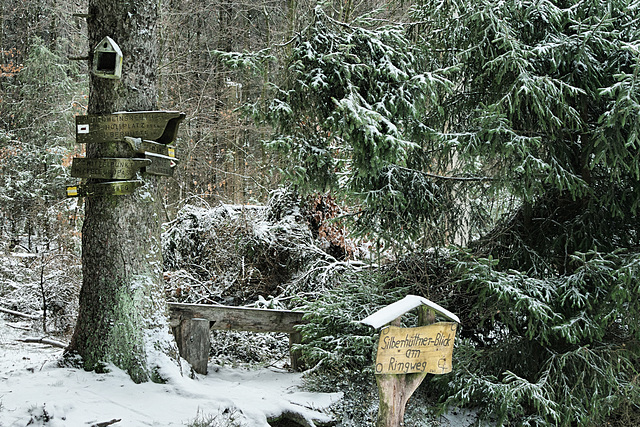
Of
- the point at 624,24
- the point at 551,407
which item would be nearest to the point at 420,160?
the point at 624,24

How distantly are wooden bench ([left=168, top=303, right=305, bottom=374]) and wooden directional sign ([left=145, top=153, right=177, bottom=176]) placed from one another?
5.73 ft

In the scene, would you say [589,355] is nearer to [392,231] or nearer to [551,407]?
[551,407]

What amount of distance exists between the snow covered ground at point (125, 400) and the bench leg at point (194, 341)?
0.38m

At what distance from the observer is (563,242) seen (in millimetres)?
6020

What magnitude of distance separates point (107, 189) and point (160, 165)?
0.59 m

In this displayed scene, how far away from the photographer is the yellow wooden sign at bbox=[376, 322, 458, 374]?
13.3 ft

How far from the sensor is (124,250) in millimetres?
5258

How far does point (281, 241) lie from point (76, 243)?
4845 mm

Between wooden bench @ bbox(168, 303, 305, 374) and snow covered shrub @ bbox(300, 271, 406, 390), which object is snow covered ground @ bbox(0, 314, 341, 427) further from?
wooden bench @ bbox(168, 303, 305, 374)

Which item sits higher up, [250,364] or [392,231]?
[392,231]

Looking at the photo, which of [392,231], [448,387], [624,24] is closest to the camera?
[624,24]

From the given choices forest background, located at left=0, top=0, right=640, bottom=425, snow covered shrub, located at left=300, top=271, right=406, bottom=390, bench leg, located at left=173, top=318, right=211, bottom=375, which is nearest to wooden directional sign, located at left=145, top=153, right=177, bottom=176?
forest background, located at left=0, top=0, right=640, bottom=425

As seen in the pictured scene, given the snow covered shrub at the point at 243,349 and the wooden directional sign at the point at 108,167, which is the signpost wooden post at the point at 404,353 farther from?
the snow covered shrub at the point at 243,349

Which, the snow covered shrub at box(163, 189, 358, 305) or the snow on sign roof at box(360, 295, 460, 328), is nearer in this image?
the snow on sign roof at box(360, 295, 460, 328)
